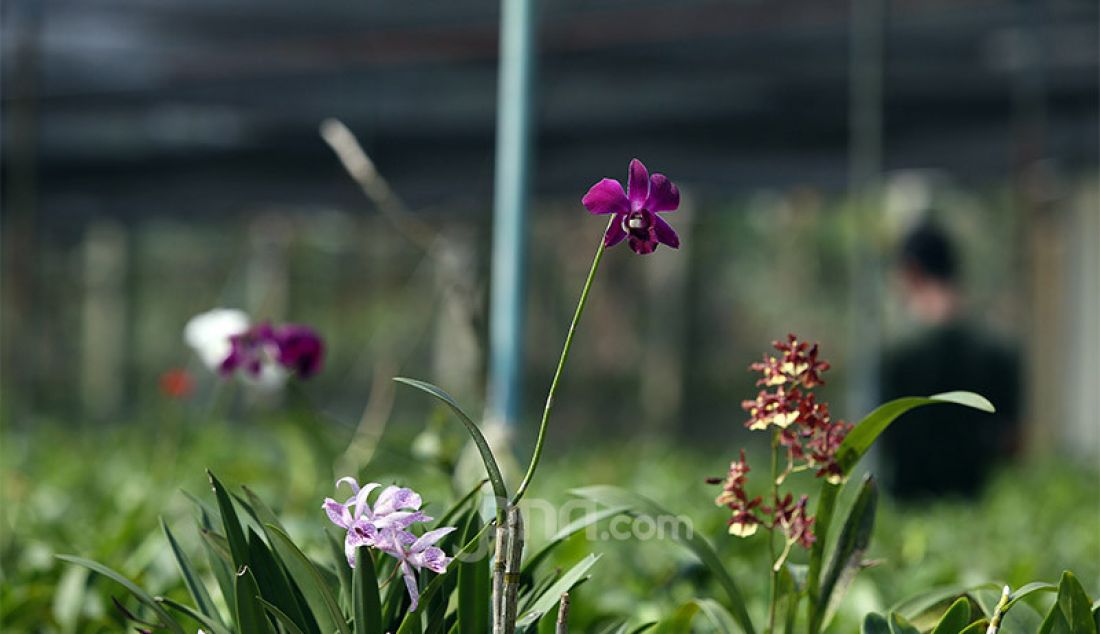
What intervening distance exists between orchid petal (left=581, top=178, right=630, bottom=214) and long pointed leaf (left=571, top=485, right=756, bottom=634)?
32 centimetres

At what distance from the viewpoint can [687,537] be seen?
1.34 m

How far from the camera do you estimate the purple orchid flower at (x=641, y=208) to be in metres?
1.13

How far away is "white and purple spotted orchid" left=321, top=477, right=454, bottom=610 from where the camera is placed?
1.10 metres

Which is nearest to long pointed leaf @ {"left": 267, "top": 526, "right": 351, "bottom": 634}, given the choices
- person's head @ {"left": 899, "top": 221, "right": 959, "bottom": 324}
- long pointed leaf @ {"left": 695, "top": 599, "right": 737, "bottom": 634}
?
long pointed leaf @ {"left": 695, "top": 599, "right": 737, "bottom": 634}

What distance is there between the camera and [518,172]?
2287 millimetres

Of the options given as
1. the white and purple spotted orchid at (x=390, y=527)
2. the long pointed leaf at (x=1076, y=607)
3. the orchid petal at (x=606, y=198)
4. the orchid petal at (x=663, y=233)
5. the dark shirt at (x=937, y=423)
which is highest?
the orchid petal at (x=606, y=198)

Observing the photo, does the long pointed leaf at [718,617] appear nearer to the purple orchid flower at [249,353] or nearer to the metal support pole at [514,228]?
the purple orchid flower at [249,353]

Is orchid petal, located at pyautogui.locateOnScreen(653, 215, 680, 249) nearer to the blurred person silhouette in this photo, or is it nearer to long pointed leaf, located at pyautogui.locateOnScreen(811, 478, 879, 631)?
long pointed leaf, located at pyautogui.locateOnScreen(811, 478, 879, 631)

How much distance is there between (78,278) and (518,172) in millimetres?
11884

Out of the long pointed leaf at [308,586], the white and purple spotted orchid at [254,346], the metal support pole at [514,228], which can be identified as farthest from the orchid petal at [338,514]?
the metal support pole at [514,228]

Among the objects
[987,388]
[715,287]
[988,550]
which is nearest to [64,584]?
Result: [988,550]

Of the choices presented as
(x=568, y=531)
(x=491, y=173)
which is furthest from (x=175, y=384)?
(x=491, y=173)

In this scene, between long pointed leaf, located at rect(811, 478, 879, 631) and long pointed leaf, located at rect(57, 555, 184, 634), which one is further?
long pointed leaf, located at rect(811, 478, 879, 631)

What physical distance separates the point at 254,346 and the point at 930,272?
283 centimetres
